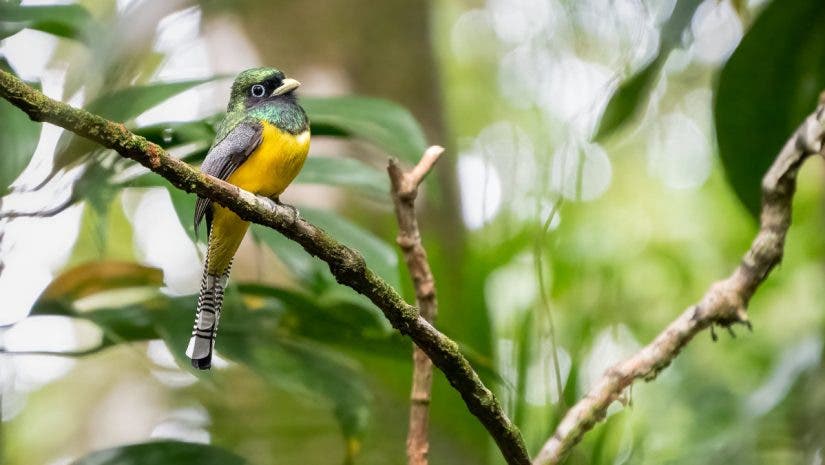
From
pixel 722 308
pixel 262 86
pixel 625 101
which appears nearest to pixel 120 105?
pixel 262 86

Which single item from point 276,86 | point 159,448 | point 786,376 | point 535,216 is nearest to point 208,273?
point 276,86

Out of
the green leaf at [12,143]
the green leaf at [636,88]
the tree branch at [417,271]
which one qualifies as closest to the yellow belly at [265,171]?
the tree branch at [417,271]

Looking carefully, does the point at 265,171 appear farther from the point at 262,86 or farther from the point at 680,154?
the point at 680,154

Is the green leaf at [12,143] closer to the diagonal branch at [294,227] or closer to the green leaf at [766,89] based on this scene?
the diagonal branch at [294,227]

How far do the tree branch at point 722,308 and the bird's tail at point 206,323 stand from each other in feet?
1.81

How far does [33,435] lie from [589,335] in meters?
3.39

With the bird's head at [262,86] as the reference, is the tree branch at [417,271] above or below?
below

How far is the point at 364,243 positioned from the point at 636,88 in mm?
624

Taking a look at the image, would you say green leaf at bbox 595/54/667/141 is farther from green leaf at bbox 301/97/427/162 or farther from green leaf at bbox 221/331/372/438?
green leaf at bbox 221/331/372/438

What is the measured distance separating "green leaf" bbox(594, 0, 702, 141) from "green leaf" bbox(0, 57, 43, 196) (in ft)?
3.36

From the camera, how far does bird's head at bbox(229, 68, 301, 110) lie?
4.41 ft

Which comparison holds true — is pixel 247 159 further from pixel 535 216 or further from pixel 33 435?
pixel 33 435

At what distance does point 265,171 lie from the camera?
1.29 m

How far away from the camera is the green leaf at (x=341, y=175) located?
5.86ft
